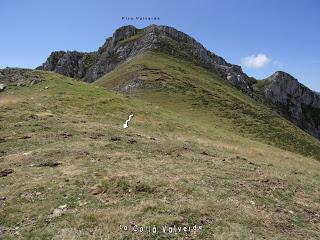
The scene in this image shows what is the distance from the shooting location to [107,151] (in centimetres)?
2873

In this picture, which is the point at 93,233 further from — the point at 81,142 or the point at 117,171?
the point at 81,142

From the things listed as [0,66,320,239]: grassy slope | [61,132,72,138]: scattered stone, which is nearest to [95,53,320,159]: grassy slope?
Result: [61,132,72,138]: scattered stone

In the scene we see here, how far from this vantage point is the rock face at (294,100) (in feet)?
568

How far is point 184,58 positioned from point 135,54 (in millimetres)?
16622

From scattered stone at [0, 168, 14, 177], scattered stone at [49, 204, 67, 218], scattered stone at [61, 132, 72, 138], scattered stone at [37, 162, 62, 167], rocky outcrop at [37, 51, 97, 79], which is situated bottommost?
scattered stone at [0, 168, 14, 177]

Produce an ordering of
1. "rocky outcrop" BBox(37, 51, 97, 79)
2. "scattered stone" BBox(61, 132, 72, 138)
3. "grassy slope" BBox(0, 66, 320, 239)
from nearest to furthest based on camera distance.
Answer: "grassy slope" BBox(0, 66, 320, 239) < "scattered stone" BBox(61, 132, 72, 138) < "rocky outcrop" BBox(37, 51, 97, 79)

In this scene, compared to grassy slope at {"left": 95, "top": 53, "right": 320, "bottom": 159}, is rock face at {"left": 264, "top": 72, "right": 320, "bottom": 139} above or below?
above

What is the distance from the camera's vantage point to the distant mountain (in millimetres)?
134750

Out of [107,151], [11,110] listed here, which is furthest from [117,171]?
[11,110]

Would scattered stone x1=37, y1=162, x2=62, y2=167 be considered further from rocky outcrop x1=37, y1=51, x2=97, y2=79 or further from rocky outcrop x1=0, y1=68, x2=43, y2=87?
rocky outcrop x1=37, y1=51, x2=97, y2=79

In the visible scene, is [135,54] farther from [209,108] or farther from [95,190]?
[95,190]

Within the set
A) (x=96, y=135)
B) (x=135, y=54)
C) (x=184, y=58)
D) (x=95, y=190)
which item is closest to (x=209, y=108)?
(x=96, y=135)

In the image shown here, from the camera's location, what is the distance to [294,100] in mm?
179000

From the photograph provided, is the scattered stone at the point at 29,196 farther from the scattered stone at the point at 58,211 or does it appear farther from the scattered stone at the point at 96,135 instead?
the scattered stone at the point at 96,135
